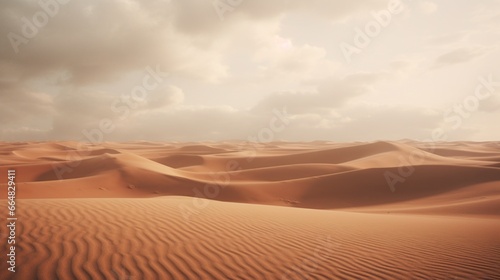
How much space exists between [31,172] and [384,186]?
981 inches

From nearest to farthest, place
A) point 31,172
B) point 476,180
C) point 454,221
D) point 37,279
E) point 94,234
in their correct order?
point 37,279, point 94,234, point 454,221, point 476,180, point 31,172

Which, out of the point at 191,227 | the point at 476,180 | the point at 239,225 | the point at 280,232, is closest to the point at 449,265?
the point at 280,232

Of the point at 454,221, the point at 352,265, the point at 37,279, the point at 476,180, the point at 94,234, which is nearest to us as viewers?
the point at 37,279

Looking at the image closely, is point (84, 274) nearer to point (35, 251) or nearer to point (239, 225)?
point (35, 251)

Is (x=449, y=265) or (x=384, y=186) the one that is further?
(x=384, y=186)

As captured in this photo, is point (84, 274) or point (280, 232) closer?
point (84, 274)

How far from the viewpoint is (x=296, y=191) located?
57.0ft

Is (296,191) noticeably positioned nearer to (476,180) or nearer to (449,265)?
(476,180)

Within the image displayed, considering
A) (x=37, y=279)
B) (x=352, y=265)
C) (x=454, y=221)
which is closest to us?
(x=37, y=279)

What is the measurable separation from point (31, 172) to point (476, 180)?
3004 cm

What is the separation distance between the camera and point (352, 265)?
4.87 metres

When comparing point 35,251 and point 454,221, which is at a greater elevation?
point 35,251

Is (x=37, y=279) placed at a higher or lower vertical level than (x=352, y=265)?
higher

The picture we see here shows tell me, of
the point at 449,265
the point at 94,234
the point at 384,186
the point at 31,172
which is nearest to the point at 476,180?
the point at 384,186
